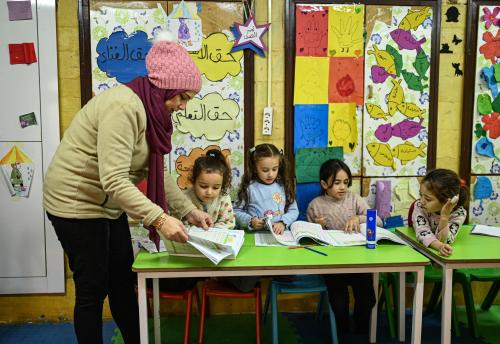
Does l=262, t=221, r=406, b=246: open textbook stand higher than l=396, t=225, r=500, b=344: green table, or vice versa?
l=262, t=221, r=406, b=246: open textbook

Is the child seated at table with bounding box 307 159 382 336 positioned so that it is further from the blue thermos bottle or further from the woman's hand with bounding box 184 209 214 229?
the woman's hand with bounding box 184 209 214 229

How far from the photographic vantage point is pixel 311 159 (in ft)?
9.14

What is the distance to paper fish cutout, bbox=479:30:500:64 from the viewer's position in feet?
9.25

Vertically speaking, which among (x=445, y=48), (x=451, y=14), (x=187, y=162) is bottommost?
(x=187, y=162)

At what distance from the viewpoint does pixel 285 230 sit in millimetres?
2480

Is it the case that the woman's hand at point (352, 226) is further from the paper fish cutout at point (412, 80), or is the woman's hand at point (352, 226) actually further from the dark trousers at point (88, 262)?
the dark trousers at point (88, 262)

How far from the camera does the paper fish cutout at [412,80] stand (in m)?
2.80

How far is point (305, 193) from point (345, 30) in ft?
3.30

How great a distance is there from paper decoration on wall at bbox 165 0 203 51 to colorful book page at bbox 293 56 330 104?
1.98ft

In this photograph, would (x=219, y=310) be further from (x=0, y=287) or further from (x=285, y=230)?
(x=0, y=287)

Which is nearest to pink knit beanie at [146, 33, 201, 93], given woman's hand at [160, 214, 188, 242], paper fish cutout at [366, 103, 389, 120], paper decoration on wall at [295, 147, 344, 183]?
woman's hand at [160, 214, 188, 242]

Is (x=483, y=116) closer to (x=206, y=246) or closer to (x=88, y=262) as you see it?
(x=206, y=246)

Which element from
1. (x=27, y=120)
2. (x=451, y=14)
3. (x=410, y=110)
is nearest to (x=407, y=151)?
(x=410, y=110)

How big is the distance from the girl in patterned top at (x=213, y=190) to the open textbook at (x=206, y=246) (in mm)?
435
